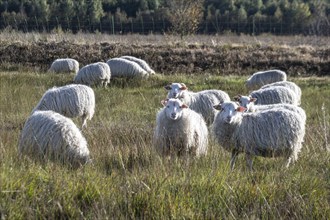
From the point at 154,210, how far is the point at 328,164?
6.74ft

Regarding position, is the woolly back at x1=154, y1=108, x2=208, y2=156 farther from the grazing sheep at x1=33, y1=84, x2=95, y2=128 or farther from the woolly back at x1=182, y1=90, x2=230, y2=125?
the grazing sheep at x1=33, y1=84, x2=95, y2=128

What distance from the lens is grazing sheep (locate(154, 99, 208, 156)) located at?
6379mm

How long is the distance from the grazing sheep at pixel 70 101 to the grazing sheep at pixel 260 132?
3780 mm

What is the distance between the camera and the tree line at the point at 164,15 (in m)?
39.3

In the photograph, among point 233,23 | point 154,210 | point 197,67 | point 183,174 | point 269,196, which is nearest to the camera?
point 154,210

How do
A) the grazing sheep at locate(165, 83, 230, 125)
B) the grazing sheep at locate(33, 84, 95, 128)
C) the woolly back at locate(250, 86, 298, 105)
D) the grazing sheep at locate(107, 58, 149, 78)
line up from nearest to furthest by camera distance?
the grazing sheep at locate(33, 84, 95, 128) < the grazing sheep at locate(165, 83, 230, 125) < the woolly back at locate(250, 86, 298, 105) < the grazing sheep at locate(107, 58, 149, 78)

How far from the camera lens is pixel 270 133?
6156mm

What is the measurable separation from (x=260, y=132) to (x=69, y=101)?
4.52 meters

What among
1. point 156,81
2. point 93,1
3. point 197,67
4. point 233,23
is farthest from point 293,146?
point 233,23

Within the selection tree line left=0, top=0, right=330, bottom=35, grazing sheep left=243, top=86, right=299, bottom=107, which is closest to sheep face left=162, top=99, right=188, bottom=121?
grazing sheep left=243, top=86, right=299, bottom=107

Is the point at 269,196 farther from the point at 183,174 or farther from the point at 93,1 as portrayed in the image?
the point at 93,1

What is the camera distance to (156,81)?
680 inches

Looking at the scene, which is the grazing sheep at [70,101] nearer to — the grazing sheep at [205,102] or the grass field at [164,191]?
the grazing sheep at [205,102]

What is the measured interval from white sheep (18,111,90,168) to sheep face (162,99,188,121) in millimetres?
1241
